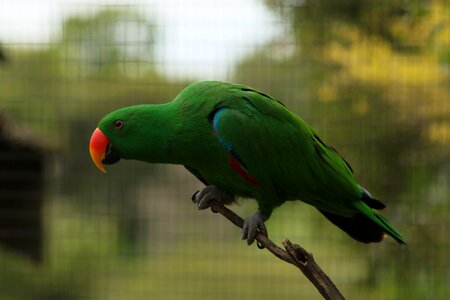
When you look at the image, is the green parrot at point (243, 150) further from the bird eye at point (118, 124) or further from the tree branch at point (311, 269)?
the tree branch at point (311, 269)

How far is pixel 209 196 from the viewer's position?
4.71 ft

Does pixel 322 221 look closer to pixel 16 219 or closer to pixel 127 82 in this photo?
pixel 127 82

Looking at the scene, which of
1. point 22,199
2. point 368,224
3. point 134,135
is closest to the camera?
point 134,135

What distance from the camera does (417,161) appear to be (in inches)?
117

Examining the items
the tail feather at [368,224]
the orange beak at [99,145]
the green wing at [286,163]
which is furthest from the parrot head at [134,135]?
the tail feather at [368,224]

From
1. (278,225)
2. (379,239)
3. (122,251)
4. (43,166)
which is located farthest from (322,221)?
(379,239)

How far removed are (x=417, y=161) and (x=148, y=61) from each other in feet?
3.79

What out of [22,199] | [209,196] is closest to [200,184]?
[22,199]

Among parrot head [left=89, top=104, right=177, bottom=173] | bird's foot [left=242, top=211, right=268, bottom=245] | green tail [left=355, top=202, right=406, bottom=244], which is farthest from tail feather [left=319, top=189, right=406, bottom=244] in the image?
parrot head [left=89, top=104, right=177, bottom=173]

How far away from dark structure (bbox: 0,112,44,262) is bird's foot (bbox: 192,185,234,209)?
161 centimetres

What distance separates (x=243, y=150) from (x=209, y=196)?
0.17 meters

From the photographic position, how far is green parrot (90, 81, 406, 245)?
1295 millimetres

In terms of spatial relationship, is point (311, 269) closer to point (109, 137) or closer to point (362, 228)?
point (362, 228)

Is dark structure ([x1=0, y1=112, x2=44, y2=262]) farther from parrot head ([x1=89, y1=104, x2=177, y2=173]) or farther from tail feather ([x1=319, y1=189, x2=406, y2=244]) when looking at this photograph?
tail feather ([x1=319, y1=189, x2=406, y2=244])
